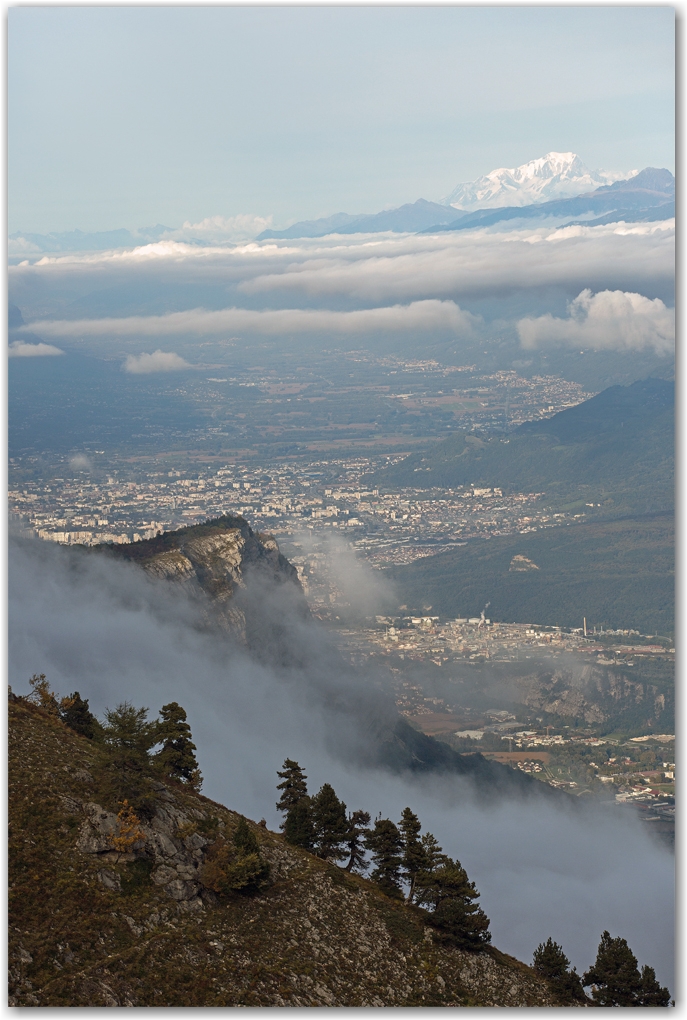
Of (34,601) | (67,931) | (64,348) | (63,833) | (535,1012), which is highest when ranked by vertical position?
(64,348)

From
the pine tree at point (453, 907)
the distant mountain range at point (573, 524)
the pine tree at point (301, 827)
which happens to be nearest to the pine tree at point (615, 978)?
the pine tree at point (453, 907)

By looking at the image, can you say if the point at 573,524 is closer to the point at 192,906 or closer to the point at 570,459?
the point at 570,459

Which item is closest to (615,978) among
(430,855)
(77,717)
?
(430,855)

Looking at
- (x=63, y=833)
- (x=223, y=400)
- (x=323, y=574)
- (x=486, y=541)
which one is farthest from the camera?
(x=223, y=400)

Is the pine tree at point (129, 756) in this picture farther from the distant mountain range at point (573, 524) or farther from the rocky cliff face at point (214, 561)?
the distant mountain range at point (573, 524)

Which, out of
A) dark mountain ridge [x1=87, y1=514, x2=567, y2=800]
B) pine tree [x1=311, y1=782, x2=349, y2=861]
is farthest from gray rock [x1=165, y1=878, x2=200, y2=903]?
dark mountain ridge [x1=87, y1=514, x2=567, y2=800]

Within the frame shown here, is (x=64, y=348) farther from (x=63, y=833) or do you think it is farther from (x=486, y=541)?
(x=63, y=833)

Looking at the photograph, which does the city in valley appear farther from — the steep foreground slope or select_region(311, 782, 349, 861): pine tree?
the steep foreground slope

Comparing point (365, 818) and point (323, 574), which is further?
point (323, 574)

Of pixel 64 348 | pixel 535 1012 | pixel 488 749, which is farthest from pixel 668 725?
pixel 64 348
